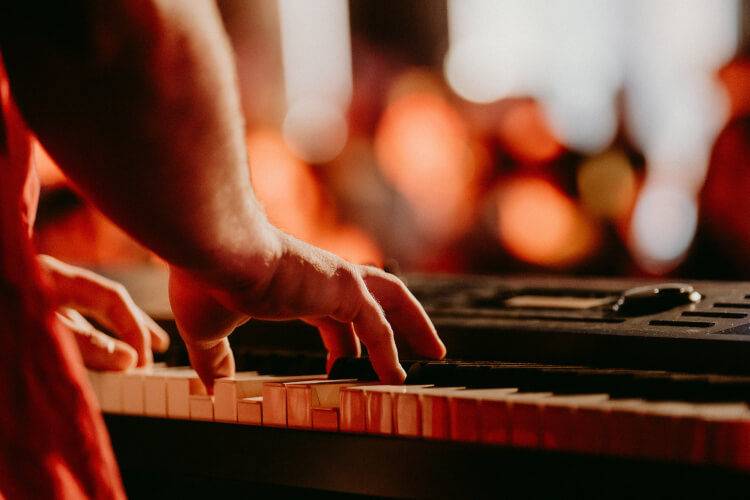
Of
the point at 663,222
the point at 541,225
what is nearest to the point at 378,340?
the point at 541,225

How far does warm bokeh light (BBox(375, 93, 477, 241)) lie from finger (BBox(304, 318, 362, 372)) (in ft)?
14.3

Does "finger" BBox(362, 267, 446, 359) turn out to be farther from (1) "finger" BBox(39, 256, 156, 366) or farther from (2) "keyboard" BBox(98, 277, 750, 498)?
(1) "finger" BBox(39, 256, 156, 366)

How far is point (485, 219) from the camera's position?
5.20 metres

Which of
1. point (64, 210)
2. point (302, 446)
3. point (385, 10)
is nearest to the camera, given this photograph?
point (302, 446)

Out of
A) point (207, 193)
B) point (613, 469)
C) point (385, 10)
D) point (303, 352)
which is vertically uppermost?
point (385, 10)

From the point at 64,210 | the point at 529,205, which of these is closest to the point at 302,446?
the point at 64,210

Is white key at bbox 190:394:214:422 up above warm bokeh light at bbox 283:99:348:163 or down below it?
below

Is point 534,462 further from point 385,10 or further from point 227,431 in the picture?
point 385,10

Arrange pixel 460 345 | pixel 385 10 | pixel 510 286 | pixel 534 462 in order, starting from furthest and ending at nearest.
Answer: pixel 385 10 < pixel 510 286 < pixel 460 345 < pixel 534 462

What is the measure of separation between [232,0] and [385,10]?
118 centimetres

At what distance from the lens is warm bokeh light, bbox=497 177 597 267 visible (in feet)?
15.8

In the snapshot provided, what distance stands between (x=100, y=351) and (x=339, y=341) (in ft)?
1.14

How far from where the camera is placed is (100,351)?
3.60 feet

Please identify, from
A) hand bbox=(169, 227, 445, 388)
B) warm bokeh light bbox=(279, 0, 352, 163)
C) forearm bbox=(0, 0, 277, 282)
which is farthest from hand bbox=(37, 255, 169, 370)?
warm bokeh light bbox=(279, 0, 352, 163)
